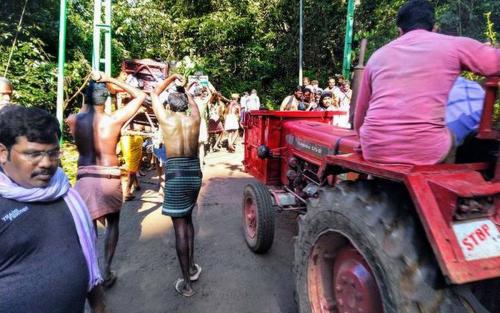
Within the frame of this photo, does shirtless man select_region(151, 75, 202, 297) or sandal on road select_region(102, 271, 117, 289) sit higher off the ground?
shirtless man select_region(151, 75, 202, 297)

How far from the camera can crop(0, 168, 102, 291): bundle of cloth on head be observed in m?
1.42

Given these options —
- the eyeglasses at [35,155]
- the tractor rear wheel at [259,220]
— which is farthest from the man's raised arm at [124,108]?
the eyeglasses at [35,155]

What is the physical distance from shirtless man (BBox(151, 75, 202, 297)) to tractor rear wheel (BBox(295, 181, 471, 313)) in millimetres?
1330

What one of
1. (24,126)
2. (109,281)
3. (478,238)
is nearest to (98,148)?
(109,281)

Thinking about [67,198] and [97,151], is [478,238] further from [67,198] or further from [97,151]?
[97,151]

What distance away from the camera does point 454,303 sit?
1.54 metres

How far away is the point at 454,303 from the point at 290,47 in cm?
1762

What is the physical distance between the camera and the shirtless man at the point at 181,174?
11.1ft

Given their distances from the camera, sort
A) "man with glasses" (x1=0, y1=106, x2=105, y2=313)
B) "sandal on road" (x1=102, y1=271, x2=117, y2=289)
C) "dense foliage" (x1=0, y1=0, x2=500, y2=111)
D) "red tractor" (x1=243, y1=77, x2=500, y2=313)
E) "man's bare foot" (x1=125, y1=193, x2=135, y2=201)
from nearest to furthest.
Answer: "man with glasses" (x1=0, y1=106, x2=105, y2=313)
"red tractor" (x1=243, y1=77, x2=500, y2=313)
"sandal on road" (x1=102, y1=271, x2=117, y2=289)
"man's bare foot" (x1=125, y1=193, x2=135, y2=201)
"dense foliage" (x1=0, y1=0, x2=500, y2=111)

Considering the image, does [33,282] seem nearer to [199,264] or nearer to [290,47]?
[199,264]

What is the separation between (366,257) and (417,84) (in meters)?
0.97

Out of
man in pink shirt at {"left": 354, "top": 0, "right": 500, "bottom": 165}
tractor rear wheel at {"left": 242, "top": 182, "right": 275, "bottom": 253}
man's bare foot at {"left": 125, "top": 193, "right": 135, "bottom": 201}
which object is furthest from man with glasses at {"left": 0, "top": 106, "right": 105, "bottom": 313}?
man's bare foot at {"left": 125, "top": 193, "right": 135, "bottom": 201}

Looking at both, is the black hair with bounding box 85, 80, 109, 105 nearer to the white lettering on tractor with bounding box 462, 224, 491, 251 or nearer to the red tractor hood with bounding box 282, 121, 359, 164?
the red tractor hood with bounding box 282, 121, 359, 164

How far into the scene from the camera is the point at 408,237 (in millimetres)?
1706
